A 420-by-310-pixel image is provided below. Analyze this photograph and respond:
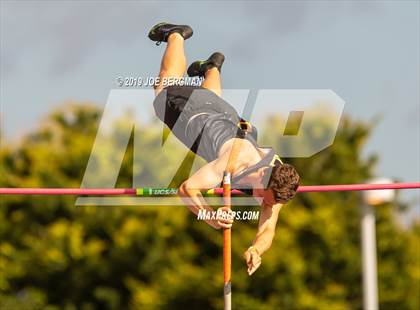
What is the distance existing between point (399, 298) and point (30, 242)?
9.92 m

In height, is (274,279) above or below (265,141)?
below

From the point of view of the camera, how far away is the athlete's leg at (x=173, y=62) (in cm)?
936

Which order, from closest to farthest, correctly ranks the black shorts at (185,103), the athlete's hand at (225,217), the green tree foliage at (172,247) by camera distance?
1. the athlete's hand at (225,217)
2. the black shorts at (185,103)
3. the green tree foliage at (172,247)

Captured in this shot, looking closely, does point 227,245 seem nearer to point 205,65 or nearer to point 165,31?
point 205,65

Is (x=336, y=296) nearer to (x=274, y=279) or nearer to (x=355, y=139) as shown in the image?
(x=274, y=279)

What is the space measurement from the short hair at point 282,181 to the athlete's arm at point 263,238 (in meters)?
0.32

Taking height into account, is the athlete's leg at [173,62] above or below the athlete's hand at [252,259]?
above

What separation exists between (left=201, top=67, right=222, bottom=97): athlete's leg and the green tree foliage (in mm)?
16114

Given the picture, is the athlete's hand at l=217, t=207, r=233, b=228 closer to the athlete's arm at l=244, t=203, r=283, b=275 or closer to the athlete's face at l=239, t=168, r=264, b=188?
the athlete's arm at l=244, t=203, r=283, b=275

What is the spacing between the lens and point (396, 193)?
90.8 feet

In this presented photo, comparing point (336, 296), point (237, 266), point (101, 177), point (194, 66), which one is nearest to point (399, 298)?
point (336, 296)

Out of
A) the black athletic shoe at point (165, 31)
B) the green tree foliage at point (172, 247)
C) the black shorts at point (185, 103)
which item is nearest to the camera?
the black shorts at point (185, 103)

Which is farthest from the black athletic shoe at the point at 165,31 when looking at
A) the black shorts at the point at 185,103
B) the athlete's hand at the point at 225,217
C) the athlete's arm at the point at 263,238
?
the athlete's hand at the point at 225,217

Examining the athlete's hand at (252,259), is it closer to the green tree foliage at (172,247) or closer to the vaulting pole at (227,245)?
the vaulting pole at (227,245)
